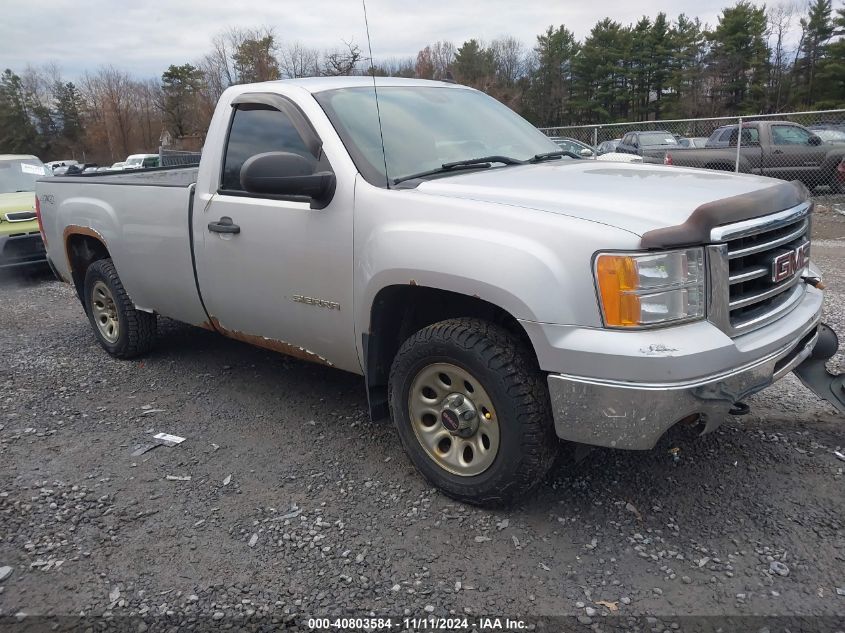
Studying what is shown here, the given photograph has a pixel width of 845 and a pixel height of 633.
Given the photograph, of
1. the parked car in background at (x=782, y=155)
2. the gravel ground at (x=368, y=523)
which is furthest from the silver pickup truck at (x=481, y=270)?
the parked car in background at (x=782, y=155)

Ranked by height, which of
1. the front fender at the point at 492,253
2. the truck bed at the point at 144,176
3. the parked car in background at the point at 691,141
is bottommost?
the parked car in background at the point at 691,141

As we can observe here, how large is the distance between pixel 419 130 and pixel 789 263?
1.92 m

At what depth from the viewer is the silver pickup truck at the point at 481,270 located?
2.48m

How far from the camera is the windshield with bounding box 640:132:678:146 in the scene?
17.2m

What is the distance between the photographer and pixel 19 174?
10.3 m

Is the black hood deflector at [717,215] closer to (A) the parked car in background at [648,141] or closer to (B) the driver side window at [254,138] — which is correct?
(B) the driver side window at [254,138]

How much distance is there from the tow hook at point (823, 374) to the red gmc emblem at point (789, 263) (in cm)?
44

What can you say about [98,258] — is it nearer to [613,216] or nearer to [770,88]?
[613,216]

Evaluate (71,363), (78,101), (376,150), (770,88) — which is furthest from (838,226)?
(770,88)

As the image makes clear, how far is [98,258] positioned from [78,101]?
42.6 meters

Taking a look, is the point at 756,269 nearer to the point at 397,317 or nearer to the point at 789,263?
the point at 789,263

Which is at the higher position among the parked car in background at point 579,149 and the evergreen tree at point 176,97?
the evergreen tree at point 176,97

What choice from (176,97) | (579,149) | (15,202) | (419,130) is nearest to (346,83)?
(419,130)

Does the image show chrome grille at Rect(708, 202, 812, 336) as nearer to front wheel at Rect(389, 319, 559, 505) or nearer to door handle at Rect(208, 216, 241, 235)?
front wheel at Rect(389, 319, 559, 505)
